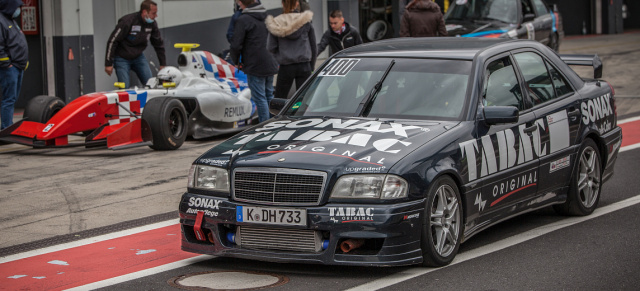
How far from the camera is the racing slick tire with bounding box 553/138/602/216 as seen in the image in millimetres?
7457

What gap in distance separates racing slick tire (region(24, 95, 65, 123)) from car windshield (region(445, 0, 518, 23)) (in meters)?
8.21

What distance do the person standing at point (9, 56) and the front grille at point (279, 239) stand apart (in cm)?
752

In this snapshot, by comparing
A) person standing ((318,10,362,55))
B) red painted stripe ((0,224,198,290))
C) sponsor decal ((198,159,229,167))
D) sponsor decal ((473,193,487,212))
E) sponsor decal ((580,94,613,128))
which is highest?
person standing ((318,10,362,55))

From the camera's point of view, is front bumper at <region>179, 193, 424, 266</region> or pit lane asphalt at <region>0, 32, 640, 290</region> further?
pit lane asphalt at <region>0, 32, 640, 290</region>

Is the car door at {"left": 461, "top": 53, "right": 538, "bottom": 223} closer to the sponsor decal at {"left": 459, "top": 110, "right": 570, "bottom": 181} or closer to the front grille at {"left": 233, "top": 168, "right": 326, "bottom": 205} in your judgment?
the sponsor decal at {"left": 459, "top": 110, "right": 570, "bottom": 181}

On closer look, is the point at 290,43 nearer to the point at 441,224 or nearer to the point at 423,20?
the point at 423,20

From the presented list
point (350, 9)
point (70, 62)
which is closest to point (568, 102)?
point (70, 62)

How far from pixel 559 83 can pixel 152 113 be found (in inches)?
206

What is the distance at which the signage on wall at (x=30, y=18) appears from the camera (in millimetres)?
15922

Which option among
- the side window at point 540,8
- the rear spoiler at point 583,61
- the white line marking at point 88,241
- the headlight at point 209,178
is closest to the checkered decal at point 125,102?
the white line marking at point 88,241

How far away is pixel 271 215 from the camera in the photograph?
18.5 feet

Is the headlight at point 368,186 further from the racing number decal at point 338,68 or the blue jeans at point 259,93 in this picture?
the blue jeans at point 259,93

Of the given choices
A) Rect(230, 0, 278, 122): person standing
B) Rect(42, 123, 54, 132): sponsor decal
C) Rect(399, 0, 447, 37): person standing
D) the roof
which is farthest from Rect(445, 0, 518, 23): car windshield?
the roof

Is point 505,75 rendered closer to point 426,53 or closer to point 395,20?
point 426,53
